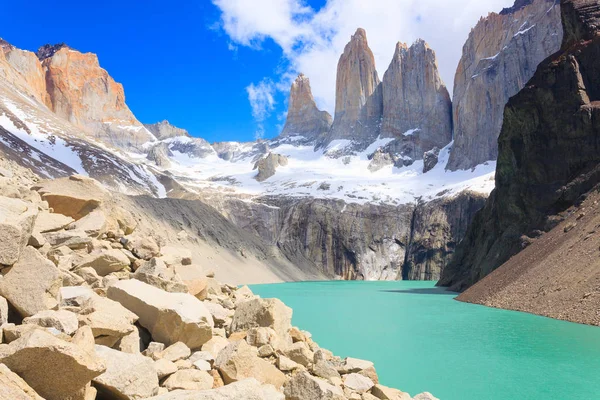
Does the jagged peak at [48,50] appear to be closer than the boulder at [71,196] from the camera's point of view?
No

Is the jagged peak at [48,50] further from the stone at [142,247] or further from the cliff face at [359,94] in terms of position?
the stone at [142,247]

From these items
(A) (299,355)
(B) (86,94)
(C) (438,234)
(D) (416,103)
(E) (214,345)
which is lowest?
(A) (299,355)

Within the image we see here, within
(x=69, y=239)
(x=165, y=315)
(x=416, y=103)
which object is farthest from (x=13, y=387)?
(x=416, y=103)

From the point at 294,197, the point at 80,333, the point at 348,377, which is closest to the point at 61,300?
the point at 80,333

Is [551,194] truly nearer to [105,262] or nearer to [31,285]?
Result: [105,262]

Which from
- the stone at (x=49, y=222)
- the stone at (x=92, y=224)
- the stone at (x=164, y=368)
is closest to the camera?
the stone at (x=164, y=368)

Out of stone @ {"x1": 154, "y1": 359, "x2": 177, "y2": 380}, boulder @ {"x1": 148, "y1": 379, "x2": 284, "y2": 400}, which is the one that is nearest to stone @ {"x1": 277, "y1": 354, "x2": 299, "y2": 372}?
stone @ {"x1": 154, "y1": 359, "x2": 177, "y2": 380}

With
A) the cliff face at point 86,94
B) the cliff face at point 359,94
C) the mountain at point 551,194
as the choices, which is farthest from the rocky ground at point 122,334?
the cliff face at point 86,94

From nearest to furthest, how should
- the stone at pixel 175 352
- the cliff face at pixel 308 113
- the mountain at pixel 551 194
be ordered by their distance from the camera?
the stone at pixel 175 352 → the mountain at pixel 551 194 → the cliff face at pixel 308 113
